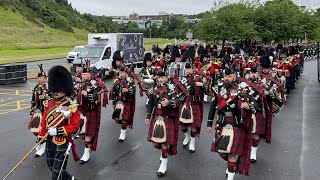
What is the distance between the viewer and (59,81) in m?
5.73

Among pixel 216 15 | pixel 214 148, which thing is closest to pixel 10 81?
pixel 214 148

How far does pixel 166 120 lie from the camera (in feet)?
23.6

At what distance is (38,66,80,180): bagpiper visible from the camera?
224 inches

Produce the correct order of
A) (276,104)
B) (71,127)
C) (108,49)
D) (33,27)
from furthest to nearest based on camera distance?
(33,27)
(108,49)
(276,104)
(71,127)

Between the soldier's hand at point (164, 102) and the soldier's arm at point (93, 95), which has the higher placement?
the soldier's hand at point (164, 102)

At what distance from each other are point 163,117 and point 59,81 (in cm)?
212

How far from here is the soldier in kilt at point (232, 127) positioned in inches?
248

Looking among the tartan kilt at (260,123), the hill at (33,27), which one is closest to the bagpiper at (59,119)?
the tartan kilt at (260,123)

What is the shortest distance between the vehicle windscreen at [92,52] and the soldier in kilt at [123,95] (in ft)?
39.2

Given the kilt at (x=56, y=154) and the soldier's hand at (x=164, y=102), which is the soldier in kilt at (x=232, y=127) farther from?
the kilt at (x=56, y=154)

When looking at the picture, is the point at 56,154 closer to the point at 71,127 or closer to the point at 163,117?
the point at 71,127

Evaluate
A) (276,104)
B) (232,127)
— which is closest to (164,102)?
(232,127)

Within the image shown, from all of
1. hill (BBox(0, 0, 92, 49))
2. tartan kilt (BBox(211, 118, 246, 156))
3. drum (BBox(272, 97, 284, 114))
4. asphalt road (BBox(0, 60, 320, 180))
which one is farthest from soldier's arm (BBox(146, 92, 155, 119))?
hill (BBox(0, 0, 92, 49))

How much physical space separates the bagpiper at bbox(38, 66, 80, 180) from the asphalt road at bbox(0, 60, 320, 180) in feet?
4.22
